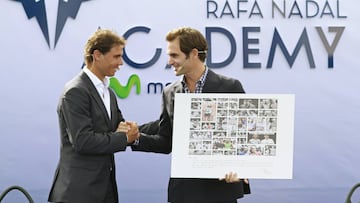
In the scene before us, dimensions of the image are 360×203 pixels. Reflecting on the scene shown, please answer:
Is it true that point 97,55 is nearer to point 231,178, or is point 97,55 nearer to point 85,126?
point 85,126

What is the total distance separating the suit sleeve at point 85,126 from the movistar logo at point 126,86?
1349mm

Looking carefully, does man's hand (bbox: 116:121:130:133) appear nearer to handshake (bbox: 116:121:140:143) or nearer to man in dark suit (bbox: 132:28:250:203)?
handshake (bbox: 116:121:140:143)

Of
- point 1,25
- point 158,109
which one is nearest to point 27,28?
point 1,25

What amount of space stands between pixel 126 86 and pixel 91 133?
57.9 inches

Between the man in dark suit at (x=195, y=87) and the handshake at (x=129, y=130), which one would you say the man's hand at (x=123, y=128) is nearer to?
the handshake at (x=129, y=130)

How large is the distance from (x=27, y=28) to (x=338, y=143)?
2.08 meters

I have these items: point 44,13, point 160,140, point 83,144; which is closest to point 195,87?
point 160,140

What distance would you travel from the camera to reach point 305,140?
4406mm

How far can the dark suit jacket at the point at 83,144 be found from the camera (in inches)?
113

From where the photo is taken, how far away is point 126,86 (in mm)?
4316

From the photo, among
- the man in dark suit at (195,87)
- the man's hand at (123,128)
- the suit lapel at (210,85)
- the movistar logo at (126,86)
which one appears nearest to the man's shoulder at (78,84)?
the man's hand at (123,128)

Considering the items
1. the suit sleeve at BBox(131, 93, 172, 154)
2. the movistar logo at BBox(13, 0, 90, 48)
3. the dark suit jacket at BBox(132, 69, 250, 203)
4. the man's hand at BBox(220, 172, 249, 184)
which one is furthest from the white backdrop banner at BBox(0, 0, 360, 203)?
the man's hand at BBox(220, 172, 249, 184)

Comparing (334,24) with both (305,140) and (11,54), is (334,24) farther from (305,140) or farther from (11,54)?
(11,54)

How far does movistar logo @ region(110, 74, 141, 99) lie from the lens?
4.31 metres
